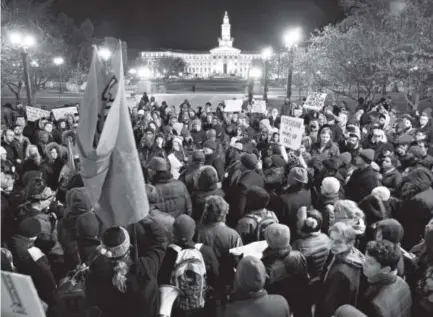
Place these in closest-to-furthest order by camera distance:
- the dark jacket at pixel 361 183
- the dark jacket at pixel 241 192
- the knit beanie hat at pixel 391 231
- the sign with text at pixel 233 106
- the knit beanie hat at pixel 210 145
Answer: the knit beanie hat at pixel 391 231 → the dark jacket at pixel 241 192 → the dark jacket at pixel 361 183 → the knit beanie hat at pixel 210 145 → the sign with text at pixel 233 106

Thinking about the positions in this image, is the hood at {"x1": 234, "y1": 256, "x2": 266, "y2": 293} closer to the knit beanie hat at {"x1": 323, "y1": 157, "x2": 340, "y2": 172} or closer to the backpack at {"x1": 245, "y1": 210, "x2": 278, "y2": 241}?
the backpack at {"x1": 245, "y1": 210, "x2": 278, "y2": 241}

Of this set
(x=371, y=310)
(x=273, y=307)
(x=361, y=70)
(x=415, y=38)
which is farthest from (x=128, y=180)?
(x=361, y=70)

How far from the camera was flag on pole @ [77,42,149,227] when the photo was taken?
3.65 meters

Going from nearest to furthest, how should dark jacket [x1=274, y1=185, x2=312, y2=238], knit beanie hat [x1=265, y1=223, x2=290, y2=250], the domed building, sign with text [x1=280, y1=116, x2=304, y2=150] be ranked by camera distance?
1. knit beanie hat [x1=265, y1=223, x2=290, y2=250]
2. dark jacket [x1=274, y1=185, x2=312, y2=238]
3. sign with text [x1=280, y1=116, x2=304, y2=150]
4. the domed building

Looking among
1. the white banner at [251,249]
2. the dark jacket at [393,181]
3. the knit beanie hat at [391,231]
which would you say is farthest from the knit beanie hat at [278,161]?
the knit beanie hat at [391,231]

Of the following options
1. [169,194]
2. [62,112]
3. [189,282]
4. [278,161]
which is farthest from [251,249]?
[62,112]

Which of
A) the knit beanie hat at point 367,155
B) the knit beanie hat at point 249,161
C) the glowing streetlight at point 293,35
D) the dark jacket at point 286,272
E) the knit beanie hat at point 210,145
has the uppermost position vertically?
the glowing streetlight at point 293,35

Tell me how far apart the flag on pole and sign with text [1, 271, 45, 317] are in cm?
141

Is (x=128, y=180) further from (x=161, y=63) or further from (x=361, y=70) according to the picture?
(x=161, y=63)

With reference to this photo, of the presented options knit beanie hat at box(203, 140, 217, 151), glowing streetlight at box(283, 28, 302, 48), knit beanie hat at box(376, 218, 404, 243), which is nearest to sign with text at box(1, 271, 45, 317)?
knit beanie hat at box(376, 218, 404, 243)

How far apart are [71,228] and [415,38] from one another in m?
19.5

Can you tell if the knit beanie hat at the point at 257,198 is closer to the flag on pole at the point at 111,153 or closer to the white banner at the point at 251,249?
the white banner at the point at 251,249

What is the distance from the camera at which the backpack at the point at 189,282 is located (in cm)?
359

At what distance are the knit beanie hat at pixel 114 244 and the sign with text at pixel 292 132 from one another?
426cm
